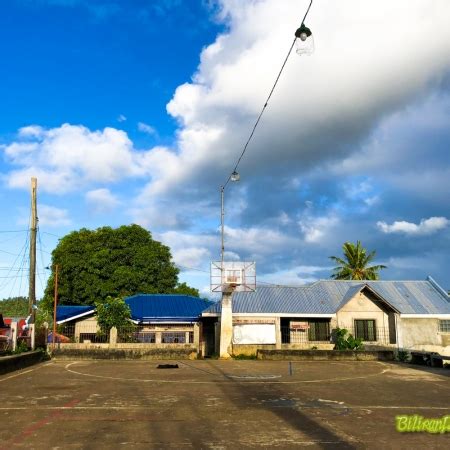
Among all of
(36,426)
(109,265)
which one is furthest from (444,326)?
(36,426)

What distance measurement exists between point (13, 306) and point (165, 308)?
119362 millimetres

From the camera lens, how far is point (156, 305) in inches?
1464

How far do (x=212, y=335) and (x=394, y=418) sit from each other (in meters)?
27.1

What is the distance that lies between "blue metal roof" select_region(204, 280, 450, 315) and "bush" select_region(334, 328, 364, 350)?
1985 mm

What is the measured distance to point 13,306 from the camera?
13900 centimetres

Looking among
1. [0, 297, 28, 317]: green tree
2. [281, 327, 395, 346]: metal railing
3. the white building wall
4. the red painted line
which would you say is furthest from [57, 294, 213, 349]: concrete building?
[0, 297, 28, 317]: green tree

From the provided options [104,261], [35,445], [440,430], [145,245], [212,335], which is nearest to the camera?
[35,445]

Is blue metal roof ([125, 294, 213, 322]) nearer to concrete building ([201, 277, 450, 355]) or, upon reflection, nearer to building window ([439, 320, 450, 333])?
concrete building ([201, 277, 450, 355])

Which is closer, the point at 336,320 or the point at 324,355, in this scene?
the point at 324,355

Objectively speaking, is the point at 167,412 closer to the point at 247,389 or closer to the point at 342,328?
the point at 247,389

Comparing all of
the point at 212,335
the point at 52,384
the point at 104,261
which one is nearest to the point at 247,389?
the point at 52,384

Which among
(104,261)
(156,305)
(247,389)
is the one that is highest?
(104,261)

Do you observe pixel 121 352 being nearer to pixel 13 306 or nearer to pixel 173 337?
pixel 173 337

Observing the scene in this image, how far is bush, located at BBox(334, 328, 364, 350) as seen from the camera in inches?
1147
